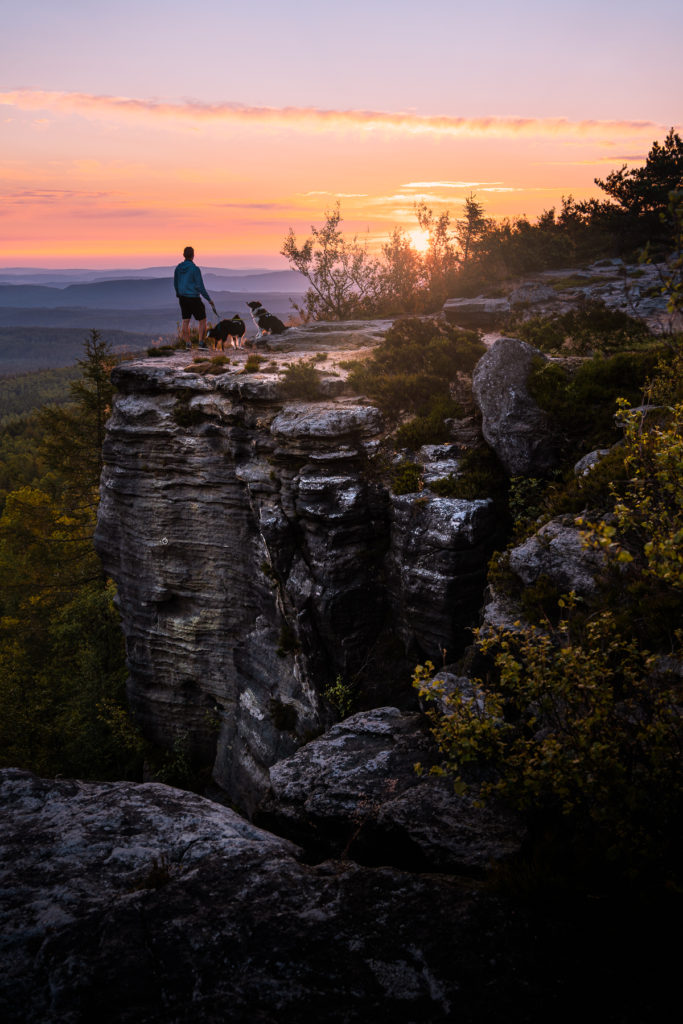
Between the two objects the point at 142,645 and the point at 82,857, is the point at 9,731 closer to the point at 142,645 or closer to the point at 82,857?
the point at 142,645

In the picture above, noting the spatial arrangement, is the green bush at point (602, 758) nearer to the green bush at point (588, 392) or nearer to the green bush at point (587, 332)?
the green bush at point (588, 392)

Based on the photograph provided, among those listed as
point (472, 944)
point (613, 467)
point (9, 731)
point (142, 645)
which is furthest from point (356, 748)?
point (9, 731)

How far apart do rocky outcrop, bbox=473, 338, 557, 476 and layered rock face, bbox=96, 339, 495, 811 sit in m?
1.71

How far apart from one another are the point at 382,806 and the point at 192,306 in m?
19.9

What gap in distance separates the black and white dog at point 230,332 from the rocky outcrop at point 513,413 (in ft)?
40.6

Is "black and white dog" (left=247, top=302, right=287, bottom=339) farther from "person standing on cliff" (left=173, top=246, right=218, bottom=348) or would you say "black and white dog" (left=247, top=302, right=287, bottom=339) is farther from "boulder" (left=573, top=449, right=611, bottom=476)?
"boulder" (left=573, top=449, right=611, bottom=476)

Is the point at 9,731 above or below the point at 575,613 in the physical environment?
below

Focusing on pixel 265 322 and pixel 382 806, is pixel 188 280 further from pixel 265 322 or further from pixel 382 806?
pixel 382 806

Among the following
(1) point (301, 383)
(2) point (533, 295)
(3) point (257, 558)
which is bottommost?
(3) point (257, 558)

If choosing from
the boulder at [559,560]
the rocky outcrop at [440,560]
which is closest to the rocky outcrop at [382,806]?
the rocky outcrop at [440,560]

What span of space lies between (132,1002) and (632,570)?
354 inches

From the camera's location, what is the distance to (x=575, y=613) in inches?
372

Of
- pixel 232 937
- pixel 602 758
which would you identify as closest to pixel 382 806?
pixel 232 937

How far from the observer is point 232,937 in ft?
22.3
